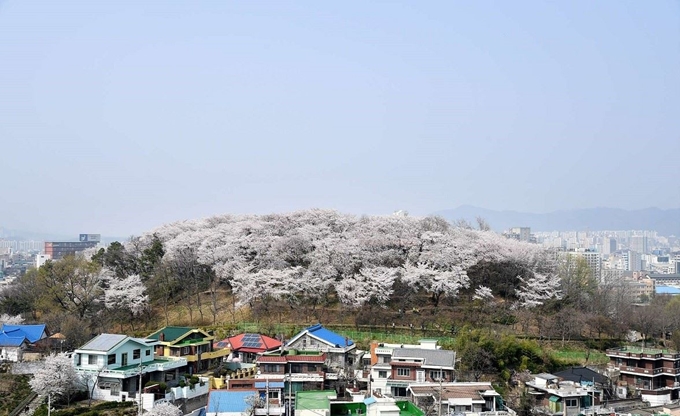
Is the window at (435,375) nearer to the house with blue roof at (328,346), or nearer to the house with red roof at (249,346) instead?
the house with blue roof at (328,346)

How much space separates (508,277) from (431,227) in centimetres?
467

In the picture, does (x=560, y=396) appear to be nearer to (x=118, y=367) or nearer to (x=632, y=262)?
(x=118, y=367)

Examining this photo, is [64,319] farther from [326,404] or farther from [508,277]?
[508,277]

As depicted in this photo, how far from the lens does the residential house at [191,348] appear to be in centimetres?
2095

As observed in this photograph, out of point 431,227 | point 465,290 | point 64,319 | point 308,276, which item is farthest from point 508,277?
point 64,319

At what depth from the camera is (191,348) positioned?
21.0 m

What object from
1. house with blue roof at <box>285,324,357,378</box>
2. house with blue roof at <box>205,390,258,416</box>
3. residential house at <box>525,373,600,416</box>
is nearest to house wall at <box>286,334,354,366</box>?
house with blue roof at <box>285,324,357,378</box>

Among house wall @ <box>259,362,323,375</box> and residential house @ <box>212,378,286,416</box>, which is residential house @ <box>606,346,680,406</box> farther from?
residential house @ <box>212,378,286,416</box>

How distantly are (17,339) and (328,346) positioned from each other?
1022 cm

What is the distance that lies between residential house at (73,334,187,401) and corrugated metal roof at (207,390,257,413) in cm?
223

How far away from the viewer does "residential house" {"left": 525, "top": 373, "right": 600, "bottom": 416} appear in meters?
18.0

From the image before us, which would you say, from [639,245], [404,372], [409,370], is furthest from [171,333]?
[639,245]

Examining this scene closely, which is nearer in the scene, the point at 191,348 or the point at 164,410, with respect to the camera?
the point at 164,410

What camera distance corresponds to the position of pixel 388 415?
1591 cm
